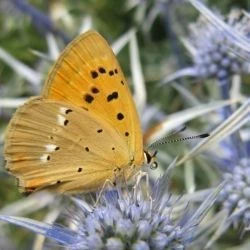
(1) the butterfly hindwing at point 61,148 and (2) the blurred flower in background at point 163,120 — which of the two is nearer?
(2) the blurred flower in background at point 163,120

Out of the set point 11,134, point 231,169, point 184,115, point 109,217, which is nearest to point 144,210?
point 109,217

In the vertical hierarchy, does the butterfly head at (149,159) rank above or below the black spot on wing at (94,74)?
below

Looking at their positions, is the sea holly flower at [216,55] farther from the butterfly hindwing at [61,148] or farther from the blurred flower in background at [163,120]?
the butterfly hindwing at [61,148]

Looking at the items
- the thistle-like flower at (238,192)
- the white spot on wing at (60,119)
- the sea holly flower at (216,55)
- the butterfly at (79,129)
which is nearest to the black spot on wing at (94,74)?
the butterfly at (79,129)

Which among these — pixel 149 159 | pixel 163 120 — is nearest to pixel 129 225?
pixel 149 159

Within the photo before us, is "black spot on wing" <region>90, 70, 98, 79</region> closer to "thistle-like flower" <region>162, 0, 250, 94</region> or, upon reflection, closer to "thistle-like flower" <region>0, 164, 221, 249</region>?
"thistle-like flower" <region>0, 164, 221, 249</region>

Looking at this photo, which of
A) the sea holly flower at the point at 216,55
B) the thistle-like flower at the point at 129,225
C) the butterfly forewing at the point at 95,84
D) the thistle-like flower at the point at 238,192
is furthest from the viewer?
the sea holly flower at the point at 216,55
